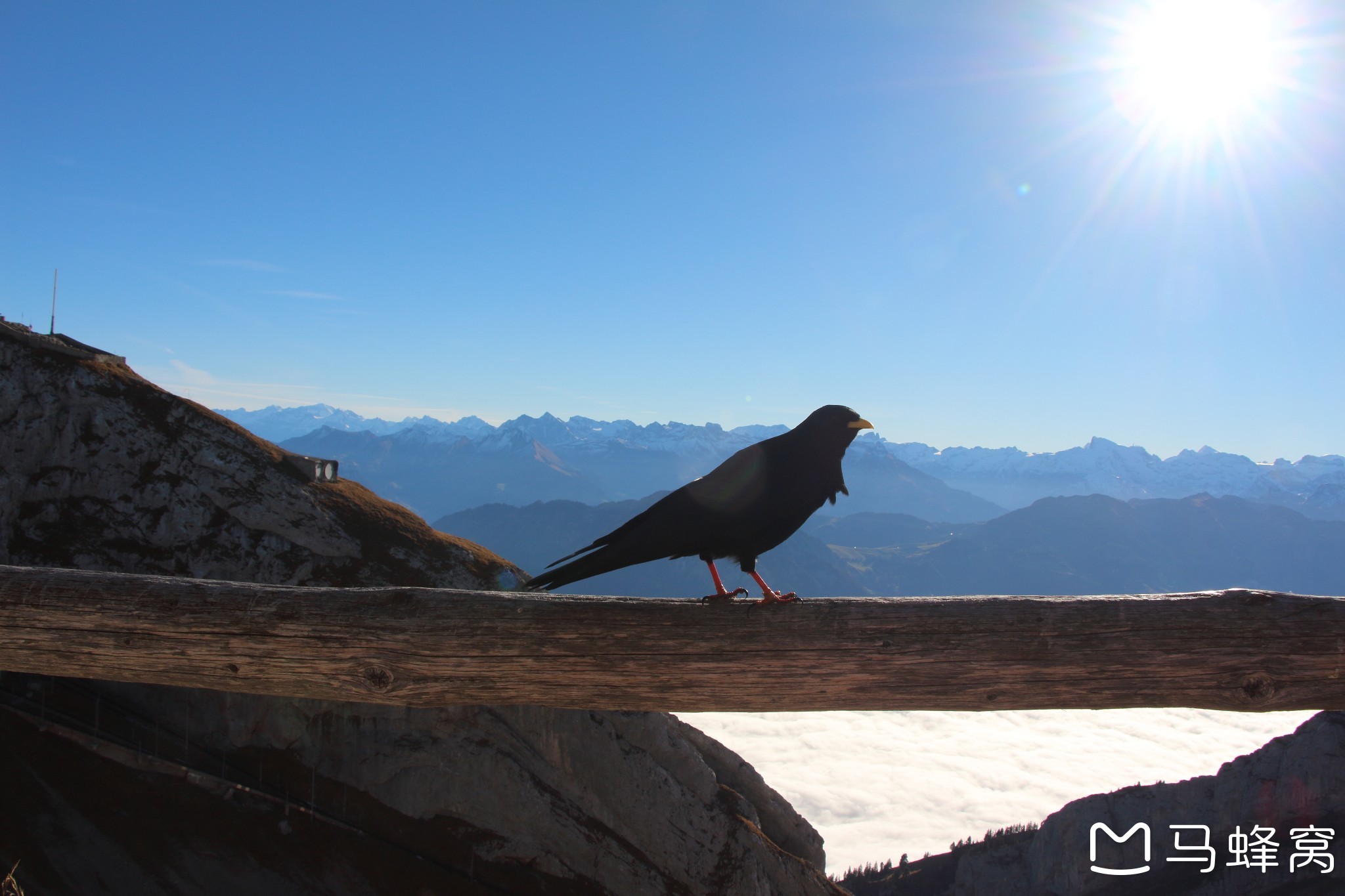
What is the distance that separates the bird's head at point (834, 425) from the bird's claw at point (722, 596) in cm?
174

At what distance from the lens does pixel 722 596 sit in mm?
3777

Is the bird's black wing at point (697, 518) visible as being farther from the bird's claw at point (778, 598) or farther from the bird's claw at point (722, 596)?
the bird's claw at point (778, 598)

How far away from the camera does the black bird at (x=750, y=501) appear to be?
15.5 ft

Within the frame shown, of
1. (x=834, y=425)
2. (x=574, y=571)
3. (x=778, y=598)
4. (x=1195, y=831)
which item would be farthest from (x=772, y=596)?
(x=1195, y=831)

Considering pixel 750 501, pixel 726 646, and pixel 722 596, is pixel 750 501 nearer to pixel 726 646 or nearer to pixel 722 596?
pixel 722 596

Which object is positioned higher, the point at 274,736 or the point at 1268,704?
the point at 1268,704

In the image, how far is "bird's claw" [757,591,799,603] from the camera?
3365 mm

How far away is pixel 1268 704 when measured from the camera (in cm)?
309

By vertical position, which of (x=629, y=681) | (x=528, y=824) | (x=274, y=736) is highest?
(x=629, y=681)

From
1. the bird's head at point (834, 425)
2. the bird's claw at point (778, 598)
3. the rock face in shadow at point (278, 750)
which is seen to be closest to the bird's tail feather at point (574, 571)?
the bird's claw at point (778, 598)

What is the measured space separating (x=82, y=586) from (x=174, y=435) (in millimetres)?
42186

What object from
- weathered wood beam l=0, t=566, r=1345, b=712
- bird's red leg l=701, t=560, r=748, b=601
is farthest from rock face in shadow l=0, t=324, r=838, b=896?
weathered wood beam l=0, t=566, r=1345, b=712

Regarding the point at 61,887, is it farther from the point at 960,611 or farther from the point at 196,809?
the point at 960,611

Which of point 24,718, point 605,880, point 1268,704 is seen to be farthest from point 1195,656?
point 24,718
